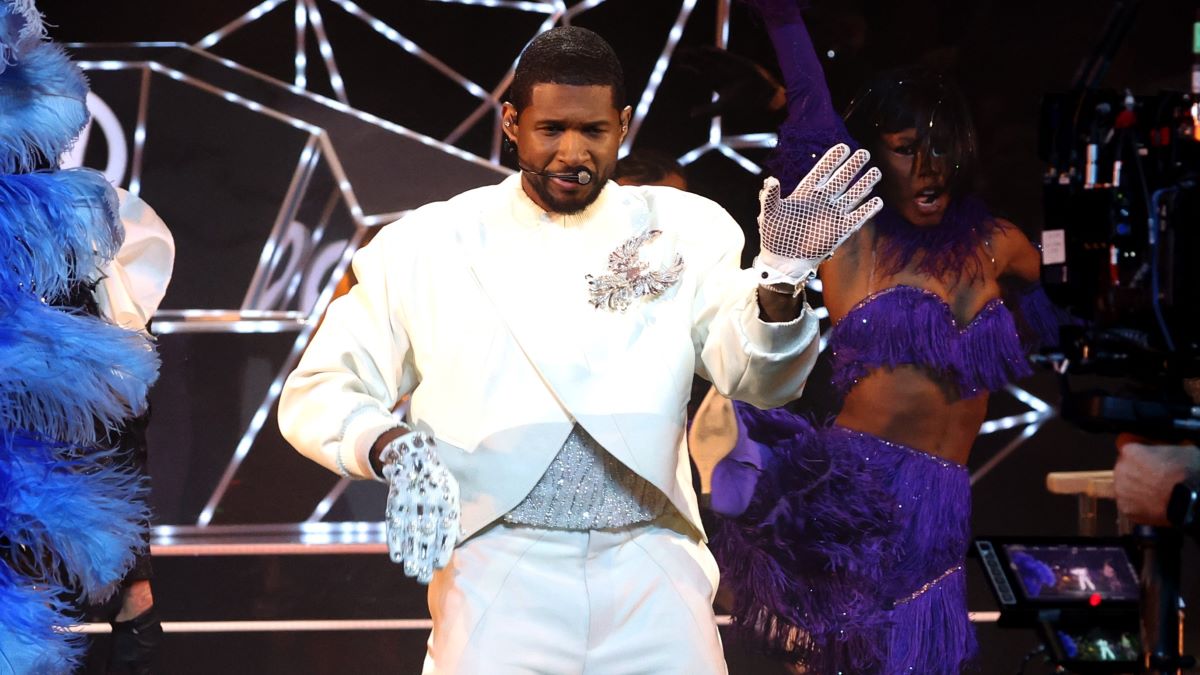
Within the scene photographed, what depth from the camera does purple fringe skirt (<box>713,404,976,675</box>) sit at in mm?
3789

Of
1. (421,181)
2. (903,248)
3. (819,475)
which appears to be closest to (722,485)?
(819,475)

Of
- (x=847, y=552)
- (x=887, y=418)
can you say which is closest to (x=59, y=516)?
(x=847, y=552)

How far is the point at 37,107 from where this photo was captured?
222 centimetres

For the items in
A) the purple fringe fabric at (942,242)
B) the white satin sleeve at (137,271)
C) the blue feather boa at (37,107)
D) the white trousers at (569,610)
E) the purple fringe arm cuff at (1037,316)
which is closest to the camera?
the blue feather boa at (37,107)

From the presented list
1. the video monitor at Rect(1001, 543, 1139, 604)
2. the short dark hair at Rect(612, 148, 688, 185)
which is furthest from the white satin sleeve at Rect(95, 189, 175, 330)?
the video monitor at Rect(1001, 543, 1139, 604)

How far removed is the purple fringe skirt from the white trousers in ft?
5.00

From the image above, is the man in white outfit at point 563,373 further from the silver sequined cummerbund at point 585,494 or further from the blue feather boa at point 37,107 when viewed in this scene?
the blue feather boa at point 37,107

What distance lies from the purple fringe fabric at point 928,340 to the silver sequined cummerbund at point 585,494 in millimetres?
1720

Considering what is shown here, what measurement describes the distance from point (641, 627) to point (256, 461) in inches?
132

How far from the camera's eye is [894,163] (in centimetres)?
410

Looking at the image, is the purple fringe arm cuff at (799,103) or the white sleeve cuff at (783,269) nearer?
the white sleeve cuff at (783,269)

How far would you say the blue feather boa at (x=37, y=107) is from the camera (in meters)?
2.18

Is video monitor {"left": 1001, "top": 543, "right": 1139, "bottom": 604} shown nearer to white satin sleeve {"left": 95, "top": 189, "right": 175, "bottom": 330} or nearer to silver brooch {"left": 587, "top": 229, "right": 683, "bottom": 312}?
silver brooch {"left": 587, "top": 229, "right": 683, "bottom": 312}

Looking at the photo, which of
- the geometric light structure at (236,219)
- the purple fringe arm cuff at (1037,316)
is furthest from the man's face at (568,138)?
the geometric light structure at (236,219)
